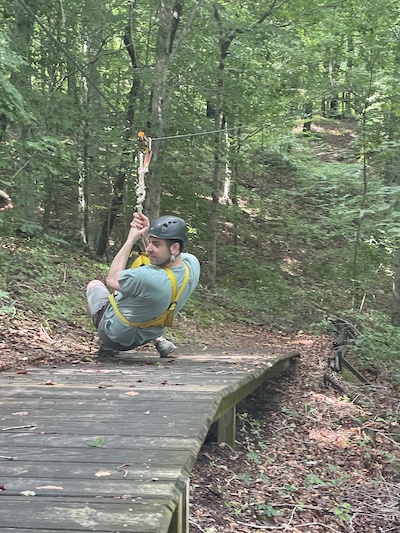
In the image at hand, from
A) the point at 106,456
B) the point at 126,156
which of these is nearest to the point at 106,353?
the point at 106,456

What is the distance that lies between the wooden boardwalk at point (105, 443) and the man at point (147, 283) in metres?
0.62

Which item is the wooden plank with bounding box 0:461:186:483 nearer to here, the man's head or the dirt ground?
the dirt ground

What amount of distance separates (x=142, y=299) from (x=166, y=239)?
60 centimetres

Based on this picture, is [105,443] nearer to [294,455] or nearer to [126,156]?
[294,455]

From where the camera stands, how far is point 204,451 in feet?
16.2

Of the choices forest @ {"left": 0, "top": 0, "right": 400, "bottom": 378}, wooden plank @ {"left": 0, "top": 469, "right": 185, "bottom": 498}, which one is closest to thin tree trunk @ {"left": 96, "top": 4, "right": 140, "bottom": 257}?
forest @ {"left": 0, "top": 0, "right": 400, "bottom": 378}

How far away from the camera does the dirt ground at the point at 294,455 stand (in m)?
4.18

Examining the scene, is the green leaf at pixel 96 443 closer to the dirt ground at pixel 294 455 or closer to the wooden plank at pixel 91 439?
the wooden plank at pixel 91 439

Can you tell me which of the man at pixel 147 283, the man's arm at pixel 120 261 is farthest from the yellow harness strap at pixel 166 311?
the man's arm at pixel 120 261

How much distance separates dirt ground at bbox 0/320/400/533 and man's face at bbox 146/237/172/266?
1.58 m

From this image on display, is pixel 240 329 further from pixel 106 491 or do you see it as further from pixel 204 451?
pixel 106 491

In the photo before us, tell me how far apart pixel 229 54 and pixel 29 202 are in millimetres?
7544

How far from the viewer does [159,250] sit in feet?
17.2

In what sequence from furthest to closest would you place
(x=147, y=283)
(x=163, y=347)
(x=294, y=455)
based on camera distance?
(x=163, y=347)
(x=294, y=455)
(x=147, y=283)
